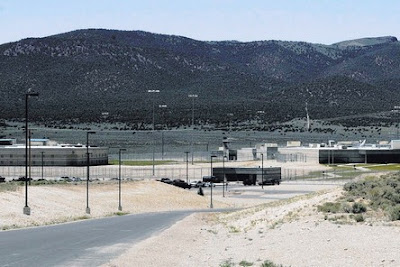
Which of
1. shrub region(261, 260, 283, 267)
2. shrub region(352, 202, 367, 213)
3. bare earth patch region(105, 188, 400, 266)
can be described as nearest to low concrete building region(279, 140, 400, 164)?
bare earth patch region(105, 188, 400, 266)

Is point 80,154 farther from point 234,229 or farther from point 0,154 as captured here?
point 234,229

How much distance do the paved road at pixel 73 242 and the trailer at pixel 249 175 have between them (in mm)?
66188

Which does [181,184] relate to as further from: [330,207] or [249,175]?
[330,207]

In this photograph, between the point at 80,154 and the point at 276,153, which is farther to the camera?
the point at 276,153

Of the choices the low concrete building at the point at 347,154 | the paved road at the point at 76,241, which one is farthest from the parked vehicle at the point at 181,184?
the paved road at the point at 76,241

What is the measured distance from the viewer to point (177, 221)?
6069 cm

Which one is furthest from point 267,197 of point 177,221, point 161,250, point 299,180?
point 161,250

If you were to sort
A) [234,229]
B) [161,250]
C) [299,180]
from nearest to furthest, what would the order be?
[161,250], [234,229], [299,180]

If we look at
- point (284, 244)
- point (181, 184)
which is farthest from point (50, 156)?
point (284, 244)

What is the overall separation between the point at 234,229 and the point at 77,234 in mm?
7780

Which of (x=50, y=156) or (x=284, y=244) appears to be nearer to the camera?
(x=284, y=244)

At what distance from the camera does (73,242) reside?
42.7 meters

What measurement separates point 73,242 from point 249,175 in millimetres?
89656

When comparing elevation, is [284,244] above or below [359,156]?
below
